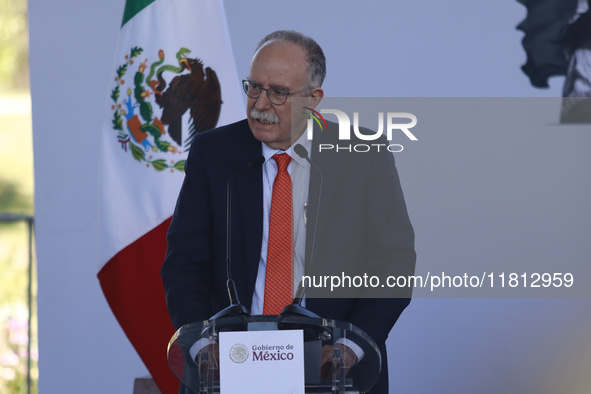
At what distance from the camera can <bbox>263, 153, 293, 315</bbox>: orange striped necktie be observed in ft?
7.40

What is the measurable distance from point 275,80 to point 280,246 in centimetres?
47

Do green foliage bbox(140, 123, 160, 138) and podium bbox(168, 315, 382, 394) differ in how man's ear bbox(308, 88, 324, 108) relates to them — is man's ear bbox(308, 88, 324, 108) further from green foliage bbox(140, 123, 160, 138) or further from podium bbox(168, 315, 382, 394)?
green foliage bbox(140, 123, 160, 138)

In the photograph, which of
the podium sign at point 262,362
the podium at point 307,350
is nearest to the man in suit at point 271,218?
the podium at point 307,350

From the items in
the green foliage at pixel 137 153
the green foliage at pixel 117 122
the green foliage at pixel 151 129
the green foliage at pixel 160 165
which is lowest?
the green foliage at pixel 160 165

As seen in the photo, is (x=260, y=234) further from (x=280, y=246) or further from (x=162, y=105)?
(x=162, y=105)

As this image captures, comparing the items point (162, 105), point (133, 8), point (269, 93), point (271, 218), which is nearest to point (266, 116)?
point (269, 93)

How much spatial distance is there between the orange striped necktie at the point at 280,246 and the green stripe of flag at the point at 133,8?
57.4 inches

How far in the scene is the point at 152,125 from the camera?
136 inches

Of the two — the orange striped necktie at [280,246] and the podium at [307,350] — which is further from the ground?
the orange striped necktie at [280,246]

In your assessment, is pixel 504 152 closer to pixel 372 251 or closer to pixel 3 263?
pixel 372 251

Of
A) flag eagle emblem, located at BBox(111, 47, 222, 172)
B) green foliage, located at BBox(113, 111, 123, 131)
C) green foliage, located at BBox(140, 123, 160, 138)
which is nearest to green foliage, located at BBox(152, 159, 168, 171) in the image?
flag eagle emblem, located at BBox(111, 47, 222, 172)

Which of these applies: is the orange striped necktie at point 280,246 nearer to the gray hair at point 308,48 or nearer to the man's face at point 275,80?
the man's face at point 275,80

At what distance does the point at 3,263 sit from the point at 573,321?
7791 mm

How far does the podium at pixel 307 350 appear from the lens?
5.69ft
